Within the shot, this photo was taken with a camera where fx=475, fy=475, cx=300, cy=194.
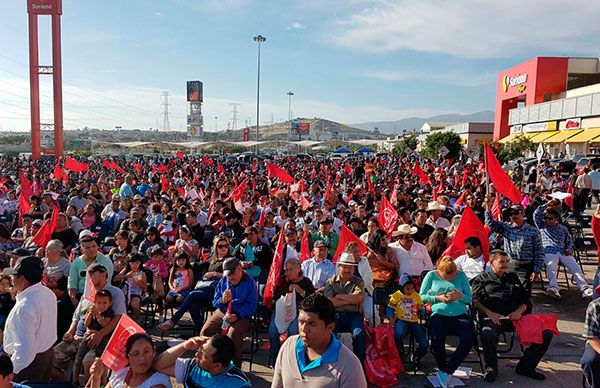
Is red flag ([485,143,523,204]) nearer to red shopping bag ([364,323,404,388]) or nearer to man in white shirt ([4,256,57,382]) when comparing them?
red shopping bag ([364,323,404,388])

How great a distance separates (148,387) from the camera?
140 inches

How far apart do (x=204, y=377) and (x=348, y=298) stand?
221 cm

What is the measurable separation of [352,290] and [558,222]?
470cm

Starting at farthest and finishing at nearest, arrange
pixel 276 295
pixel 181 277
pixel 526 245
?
pixel 526 245
pixel 181 277
pixel 276 295

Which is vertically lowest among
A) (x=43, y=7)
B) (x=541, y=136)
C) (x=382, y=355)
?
(x=382, y=355)

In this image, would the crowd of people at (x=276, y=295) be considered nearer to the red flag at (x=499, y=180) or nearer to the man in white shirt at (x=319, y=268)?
the man in white shirt at (x=319, y=268)

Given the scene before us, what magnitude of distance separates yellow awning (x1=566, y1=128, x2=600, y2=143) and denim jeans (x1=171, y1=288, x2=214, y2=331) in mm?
31581

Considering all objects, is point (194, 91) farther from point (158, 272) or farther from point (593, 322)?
point (593, 322)

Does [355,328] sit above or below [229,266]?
below

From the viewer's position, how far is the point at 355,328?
5297mm

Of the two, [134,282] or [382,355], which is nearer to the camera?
[382,355]

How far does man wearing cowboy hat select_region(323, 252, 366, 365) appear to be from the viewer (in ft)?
17.5

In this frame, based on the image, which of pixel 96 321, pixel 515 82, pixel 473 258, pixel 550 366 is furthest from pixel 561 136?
pixel 96 321

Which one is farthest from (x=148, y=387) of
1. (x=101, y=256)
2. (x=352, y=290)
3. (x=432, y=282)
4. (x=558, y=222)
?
(x=558, y=222)
